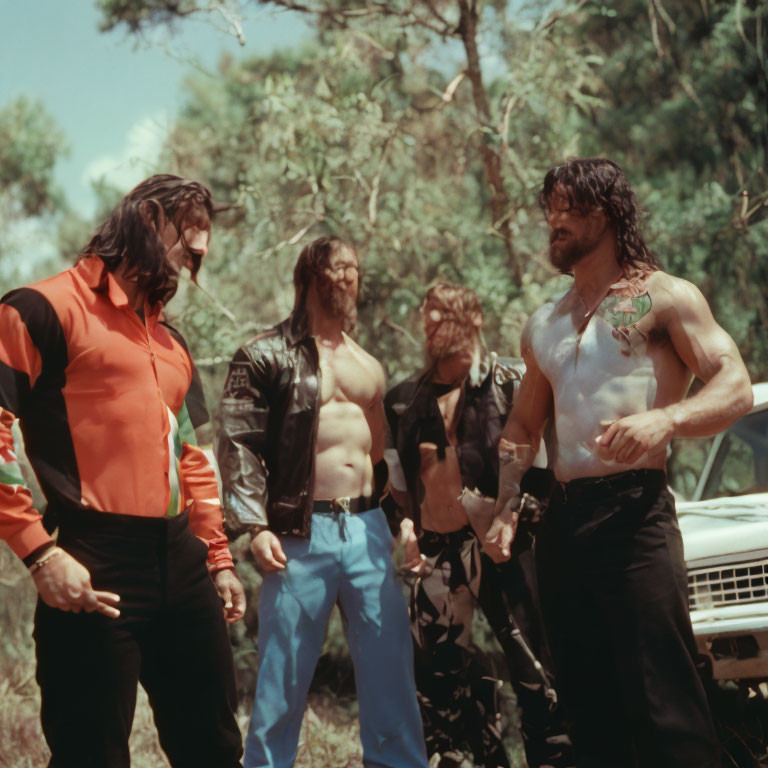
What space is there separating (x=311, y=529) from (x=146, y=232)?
1544 mm

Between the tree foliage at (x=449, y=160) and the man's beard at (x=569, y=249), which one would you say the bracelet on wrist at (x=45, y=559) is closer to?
the man's beard at (x=569, y=249)

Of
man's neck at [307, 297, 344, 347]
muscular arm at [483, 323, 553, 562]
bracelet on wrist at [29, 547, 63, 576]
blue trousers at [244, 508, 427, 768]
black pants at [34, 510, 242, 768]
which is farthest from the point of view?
man's neck at [307, 297, 344, 347]

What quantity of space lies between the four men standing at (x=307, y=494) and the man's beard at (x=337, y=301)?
0.02 meters

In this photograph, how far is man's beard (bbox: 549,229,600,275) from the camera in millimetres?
3518

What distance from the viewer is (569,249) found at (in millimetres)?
3533

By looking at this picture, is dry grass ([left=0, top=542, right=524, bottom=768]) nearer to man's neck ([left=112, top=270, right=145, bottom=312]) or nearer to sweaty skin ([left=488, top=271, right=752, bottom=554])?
sweaty skin ([left=488, top=271, right=752, bottom=554])

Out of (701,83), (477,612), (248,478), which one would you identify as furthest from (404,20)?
(248,478)

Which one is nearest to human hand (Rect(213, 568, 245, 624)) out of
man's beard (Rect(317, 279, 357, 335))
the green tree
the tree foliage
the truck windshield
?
man's beard (Rect(317, 279, 357, 335))

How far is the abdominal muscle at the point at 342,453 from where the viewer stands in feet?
13.8

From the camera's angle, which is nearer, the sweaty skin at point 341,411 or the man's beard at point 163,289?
the man's beard at point 163,289

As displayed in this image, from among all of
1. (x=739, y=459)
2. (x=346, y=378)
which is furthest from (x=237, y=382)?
(x=739, y=459)

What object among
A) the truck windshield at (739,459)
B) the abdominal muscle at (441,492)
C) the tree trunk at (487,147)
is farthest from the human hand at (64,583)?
the tree trunk at (487,147)

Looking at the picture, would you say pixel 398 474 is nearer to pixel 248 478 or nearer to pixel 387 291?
pixel 248 478

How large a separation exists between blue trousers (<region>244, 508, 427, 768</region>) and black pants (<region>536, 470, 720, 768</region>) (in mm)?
844
